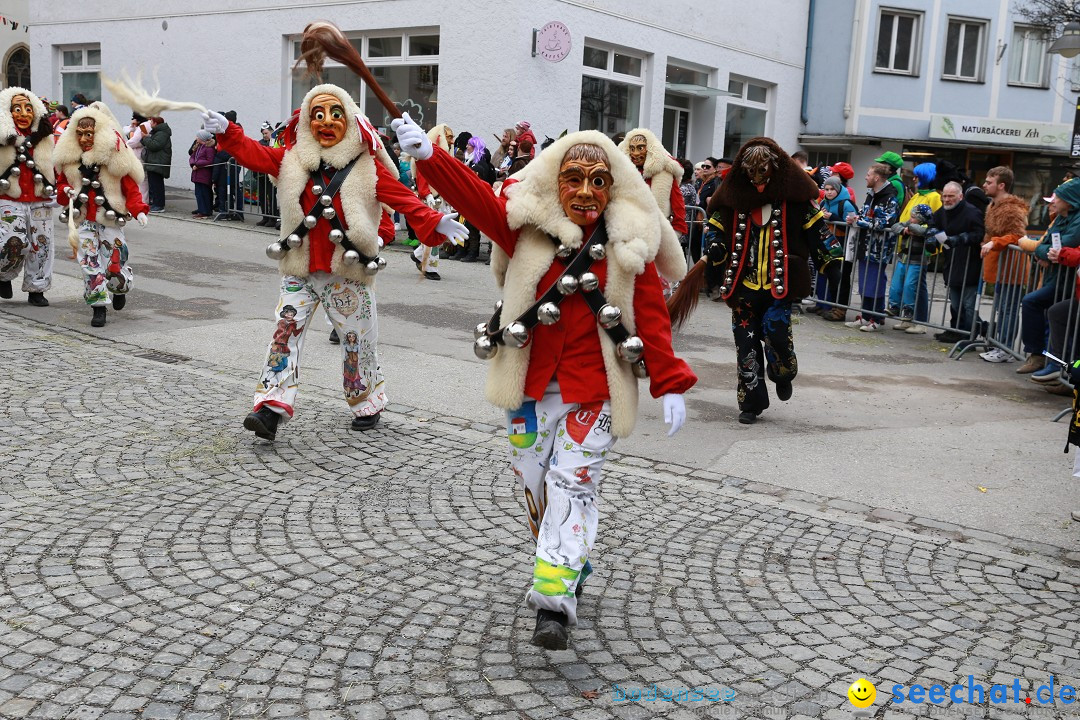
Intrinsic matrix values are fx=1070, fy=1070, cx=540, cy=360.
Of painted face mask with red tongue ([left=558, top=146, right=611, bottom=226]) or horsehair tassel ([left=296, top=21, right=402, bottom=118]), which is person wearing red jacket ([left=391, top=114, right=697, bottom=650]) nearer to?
painted face mask with red tongue ([left=558, top=146, right=611, bottom=226])

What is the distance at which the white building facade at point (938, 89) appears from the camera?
2511cm

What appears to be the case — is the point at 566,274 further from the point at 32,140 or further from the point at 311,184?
the point at 32,140

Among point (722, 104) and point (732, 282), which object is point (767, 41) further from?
point (732, 282)

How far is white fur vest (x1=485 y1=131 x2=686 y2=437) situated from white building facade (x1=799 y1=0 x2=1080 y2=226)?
887 inches

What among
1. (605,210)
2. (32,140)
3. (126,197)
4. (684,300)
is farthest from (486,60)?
(605,210)

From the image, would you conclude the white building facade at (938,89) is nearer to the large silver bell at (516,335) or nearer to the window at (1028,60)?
the window at (1028,60)

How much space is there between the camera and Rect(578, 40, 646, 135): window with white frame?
19.7 metres

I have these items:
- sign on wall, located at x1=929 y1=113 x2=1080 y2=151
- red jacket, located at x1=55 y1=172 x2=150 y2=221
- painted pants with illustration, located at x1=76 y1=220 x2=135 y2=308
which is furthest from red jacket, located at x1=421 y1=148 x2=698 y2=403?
sign on wall, located at x1=929 y1=113 x2=1080 y2=151

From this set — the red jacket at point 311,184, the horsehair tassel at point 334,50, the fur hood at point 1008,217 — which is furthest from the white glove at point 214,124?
the fur hood at point 1008,217

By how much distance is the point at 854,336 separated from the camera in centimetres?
1186

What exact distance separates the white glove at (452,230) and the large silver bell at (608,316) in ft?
2.69

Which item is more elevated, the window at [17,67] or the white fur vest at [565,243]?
the window at [17,67]

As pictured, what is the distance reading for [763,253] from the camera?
7.36m

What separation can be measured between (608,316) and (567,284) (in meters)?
0.19
